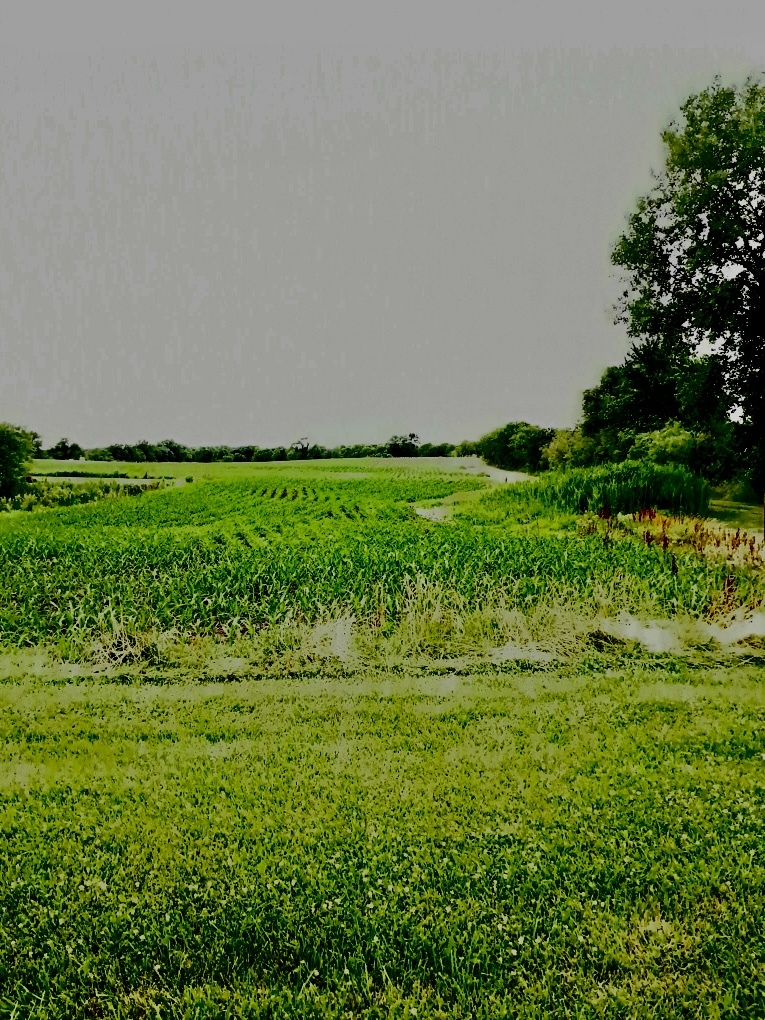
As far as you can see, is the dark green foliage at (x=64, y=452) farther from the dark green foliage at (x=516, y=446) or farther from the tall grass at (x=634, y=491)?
the tall grass at (x=634, y=491)

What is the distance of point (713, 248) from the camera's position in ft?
81.3

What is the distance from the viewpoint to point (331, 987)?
10.6 ft

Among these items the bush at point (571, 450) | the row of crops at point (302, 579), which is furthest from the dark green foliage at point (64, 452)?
the row of crops at point (302, 579)

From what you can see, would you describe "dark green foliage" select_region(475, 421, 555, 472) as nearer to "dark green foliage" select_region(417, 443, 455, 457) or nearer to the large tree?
"dark green foliage" select_region(417, 443, 455, 457)

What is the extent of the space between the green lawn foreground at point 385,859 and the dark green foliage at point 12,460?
5207cm

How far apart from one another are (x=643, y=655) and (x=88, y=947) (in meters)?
6.96

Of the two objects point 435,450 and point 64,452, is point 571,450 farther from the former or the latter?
point 64,452

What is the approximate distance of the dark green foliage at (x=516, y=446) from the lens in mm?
79562

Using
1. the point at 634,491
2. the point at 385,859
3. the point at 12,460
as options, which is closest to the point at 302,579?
the point at 385,859

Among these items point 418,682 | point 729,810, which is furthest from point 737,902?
point 418,682

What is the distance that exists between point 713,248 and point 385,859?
2698 centimetres

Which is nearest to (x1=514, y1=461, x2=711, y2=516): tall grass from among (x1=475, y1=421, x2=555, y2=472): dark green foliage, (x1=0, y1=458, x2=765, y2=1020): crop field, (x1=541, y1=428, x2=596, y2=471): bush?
(x1=0, y1=458, x2=765, y2=1020): crop field

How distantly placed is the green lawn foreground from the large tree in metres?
23.2

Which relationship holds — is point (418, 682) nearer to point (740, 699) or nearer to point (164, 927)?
point (740, 699)
